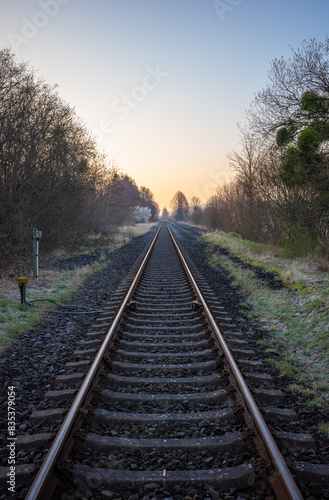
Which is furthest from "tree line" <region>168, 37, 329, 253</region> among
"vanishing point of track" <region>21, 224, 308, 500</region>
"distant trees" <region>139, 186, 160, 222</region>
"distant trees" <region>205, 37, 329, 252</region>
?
"distant trees" <region>139, 186, 160, 222</region>

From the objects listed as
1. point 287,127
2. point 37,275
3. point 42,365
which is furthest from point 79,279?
point 287,127

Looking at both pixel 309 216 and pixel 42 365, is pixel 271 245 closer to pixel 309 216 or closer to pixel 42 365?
pixel 309 216

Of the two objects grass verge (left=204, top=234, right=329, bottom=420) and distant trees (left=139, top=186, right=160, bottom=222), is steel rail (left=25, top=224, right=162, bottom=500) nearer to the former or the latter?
grass verge (left=204, top=234, right=329, bottom=420)

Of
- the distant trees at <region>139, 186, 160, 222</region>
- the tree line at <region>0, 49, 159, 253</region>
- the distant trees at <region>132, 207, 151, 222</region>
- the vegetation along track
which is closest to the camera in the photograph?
the vegetation along track

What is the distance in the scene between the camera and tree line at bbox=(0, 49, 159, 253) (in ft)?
36.8

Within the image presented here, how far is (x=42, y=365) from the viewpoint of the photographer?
14.9 ft

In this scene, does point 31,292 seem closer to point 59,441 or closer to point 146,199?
point 59,441

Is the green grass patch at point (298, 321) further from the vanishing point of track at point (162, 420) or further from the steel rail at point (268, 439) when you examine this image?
the steel rail at point (268, 439)

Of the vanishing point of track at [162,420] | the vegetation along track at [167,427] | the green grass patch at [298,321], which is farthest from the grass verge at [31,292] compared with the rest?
the green grass patch at [298,321]

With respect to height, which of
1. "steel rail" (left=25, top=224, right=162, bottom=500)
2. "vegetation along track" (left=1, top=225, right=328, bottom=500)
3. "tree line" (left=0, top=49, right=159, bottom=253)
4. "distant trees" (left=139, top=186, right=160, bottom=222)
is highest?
"distant trees" (left=139, top=186, right=160, bottom=222)

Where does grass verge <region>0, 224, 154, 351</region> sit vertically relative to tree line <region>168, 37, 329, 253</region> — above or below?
below

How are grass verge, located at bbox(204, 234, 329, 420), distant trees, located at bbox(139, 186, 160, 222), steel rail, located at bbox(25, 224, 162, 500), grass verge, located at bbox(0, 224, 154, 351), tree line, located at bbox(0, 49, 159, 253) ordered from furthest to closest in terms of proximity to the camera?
distant trees, located at bbox(139, 186, 160, 222) → tree line, located at bbox(0, 49, 159, 253) → grass verge, located at bbox(0, 224, 154, 351) → grass verge, located at bbox(204, 234, 329, 420) → steel rail, located at bbox(25, 224, 162, 500)

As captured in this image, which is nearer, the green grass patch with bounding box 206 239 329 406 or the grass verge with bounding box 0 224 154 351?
the green grass patch with bounding box 206 239 329 406

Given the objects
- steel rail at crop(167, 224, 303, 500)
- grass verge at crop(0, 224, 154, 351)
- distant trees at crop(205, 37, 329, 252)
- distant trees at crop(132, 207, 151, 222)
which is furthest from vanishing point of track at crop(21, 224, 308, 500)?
distant trees at crop(132, 207, 151, 222)
